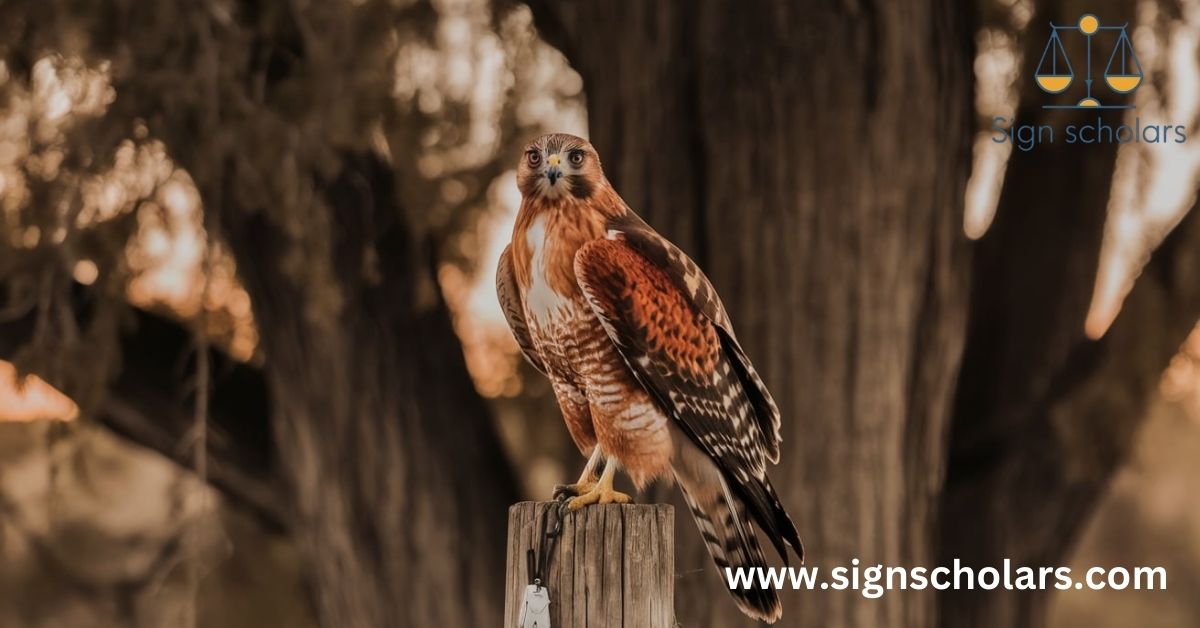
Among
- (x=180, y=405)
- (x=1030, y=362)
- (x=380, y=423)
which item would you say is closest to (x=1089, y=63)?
(x=1030, y=362)

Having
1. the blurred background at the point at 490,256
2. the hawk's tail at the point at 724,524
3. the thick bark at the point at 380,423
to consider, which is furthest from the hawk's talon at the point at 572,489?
the thick bark at the point at 380,423

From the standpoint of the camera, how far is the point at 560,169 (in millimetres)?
1885

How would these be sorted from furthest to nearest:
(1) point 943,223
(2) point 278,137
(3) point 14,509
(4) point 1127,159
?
1. (3) point 14,509
2. (4) point 1127,159
3. (1) point 943,223
4. (2) point 278,137

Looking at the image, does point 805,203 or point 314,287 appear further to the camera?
point 805,203

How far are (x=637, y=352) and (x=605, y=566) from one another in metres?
0.38

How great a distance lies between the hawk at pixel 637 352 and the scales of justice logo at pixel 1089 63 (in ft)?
7.22

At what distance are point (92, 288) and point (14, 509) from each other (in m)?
2.04

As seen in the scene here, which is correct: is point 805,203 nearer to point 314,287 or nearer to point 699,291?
point 314,287

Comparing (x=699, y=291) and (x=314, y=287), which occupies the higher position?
(x=314, y=287)

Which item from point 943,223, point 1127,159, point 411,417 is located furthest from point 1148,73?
point 411,417

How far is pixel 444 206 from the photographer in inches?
172

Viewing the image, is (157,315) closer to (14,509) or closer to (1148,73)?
(14,509)

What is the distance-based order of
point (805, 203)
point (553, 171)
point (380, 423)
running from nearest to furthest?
point (553, 171), point (805, 203), point (380, 423)

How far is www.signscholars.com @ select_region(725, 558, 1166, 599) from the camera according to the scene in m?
2.06
